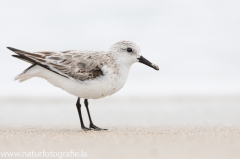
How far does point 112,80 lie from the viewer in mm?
8266

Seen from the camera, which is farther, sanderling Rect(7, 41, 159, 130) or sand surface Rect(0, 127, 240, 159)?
A: sanderling Rect(7, 41, 159, 130)

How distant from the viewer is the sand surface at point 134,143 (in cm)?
609

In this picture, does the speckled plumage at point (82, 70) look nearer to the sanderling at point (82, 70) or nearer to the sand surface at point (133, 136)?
the sanderling at point (82, 70)

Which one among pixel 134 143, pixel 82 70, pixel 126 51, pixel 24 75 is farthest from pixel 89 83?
pixel 134 143

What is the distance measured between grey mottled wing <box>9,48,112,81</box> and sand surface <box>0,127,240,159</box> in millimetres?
979

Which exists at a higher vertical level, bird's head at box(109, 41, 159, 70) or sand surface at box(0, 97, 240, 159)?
bird's head at box(109, 41, 159, 70)

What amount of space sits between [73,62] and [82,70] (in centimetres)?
24

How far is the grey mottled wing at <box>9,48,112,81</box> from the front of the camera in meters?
8.27

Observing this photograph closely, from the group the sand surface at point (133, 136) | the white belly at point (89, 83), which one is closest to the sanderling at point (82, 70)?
the white belly at point (89, 83)

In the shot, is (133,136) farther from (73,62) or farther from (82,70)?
(73,62)

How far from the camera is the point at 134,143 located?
6.89 m

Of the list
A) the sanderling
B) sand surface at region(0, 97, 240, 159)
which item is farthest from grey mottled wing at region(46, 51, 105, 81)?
sand surface at region(0, 97, 240, 159)

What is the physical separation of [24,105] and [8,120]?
4495mm

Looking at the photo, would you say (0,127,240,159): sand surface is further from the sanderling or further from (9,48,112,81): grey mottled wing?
(9,48,112,81): grey mottled wing
